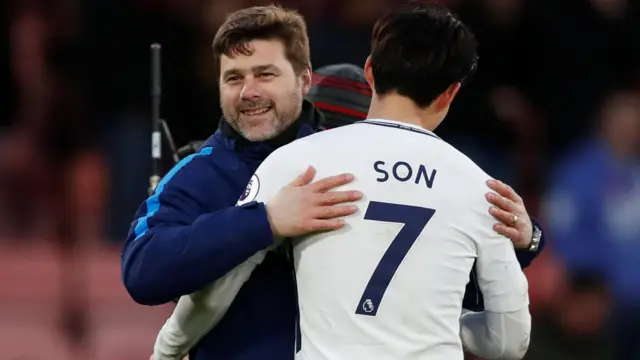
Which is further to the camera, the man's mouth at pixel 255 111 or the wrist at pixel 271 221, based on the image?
the man's mouth at pixel 255 111

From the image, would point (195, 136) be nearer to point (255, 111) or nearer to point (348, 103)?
point (348, 103)

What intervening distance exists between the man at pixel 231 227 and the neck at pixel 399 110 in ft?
0.66

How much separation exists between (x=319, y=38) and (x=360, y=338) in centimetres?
321

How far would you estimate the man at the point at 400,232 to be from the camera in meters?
1.81

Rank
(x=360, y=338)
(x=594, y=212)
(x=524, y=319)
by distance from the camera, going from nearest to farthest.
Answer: (x=360, y=338) < (x=524, y=319) < (x=594, y=212)

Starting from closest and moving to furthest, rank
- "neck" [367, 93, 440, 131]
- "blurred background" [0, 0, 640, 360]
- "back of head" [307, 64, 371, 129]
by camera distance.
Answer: "neck" [367, 93, 440, 131], "back of head" [307, 64, 371, 129], "blurred background" [0, 0, 640, 360]

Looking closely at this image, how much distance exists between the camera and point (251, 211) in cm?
184

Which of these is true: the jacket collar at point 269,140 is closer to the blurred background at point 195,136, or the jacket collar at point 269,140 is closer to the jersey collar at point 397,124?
the jersey collar at point 397,124

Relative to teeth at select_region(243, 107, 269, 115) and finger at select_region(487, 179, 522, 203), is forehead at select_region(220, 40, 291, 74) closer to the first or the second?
teeth at select_region(243, 107, 269, 115)

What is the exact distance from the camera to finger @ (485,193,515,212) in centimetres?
188

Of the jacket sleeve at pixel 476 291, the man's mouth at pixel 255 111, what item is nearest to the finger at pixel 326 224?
the jacket sleeve at pixel 476 291

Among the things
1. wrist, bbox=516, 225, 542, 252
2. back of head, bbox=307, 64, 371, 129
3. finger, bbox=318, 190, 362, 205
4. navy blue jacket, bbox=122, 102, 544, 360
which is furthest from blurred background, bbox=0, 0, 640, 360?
finger, bbox=318, 190, 362, 205

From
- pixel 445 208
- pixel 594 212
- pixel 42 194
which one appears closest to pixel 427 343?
pixel 445 208

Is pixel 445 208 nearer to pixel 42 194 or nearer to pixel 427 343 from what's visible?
pixel 427 343
